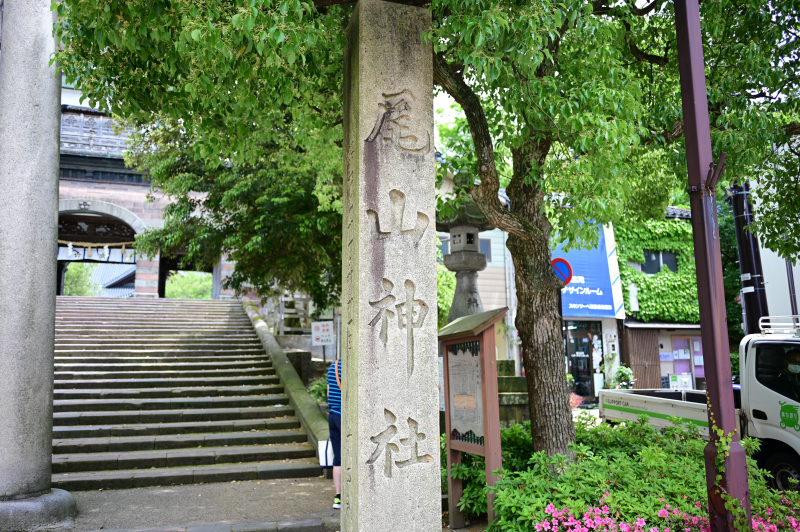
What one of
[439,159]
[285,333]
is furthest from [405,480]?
[439,159]

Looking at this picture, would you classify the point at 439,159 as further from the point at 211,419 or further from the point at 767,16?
the point at 767,16

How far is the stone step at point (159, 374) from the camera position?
11727 mm

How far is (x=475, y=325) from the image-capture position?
5.77 m

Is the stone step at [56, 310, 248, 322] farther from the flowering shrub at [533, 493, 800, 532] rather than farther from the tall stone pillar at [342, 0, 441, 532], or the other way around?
the flowering shrub at [533, 493, 800, 532]

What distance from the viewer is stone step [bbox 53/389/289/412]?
10.4 metres

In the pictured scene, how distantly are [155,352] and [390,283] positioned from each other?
10.9m

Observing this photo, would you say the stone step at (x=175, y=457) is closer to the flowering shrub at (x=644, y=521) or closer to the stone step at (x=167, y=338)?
the flowering shrub at (x=644, y=521)

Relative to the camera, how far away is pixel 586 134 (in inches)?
198

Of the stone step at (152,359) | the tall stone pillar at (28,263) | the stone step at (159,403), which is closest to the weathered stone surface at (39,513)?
the tall stone pillar at (28,263)

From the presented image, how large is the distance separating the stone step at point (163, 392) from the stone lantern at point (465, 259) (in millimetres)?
4365

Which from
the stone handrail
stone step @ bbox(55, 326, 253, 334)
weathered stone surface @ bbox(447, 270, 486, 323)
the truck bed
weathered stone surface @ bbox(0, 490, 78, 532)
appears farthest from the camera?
stone step @ bbox(55, 326, 253, 334)

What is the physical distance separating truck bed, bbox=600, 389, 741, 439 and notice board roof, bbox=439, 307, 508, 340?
4018mm

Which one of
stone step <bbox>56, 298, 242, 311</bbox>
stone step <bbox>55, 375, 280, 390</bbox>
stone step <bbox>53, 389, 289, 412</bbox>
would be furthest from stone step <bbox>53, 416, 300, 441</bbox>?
stone step <bbox>56, 298, 242, 311</bbox>

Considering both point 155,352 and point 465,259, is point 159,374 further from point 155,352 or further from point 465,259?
point 465,259
